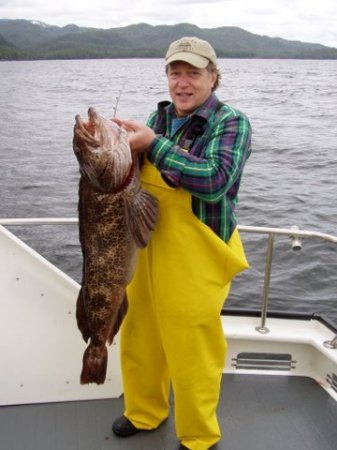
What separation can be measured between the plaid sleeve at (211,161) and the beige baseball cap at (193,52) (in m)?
0.32

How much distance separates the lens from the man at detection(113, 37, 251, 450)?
2.63 m

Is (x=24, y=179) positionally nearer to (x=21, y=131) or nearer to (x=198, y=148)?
(x=21, y=131)

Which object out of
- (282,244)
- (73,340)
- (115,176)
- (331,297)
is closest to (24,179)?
(282,244)

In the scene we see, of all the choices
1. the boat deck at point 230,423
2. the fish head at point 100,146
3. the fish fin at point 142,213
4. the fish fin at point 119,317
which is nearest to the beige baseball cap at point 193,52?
the fish head at point 100,146

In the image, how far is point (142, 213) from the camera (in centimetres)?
275

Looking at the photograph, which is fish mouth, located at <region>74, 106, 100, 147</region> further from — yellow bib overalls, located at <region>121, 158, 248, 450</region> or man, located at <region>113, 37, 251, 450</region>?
yellow bib overalls, located at <region>121, 158, 248, 450</region>

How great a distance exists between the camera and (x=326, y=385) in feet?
13.1

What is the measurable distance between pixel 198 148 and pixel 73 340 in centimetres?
180

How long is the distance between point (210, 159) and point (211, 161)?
0.02m

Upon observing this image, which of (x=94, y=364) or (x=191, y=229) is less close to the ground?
(x=191, y=229)

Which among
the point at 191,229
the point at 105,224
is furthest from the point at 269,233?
the point at 105,224

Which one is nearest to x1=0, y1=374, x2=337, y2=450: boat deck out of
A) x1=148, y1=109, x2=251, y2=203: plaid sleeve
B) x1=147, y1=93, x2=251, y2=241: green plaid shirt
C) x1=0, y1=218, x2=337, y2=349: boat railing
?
x1=0, y1=218, x2=337, y2=349: boat railing

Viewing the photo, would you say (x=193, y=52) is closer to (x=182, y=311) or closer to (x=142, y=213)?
(x=142, y=213)

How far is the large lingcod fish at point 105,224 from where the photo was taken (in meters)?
2.62
